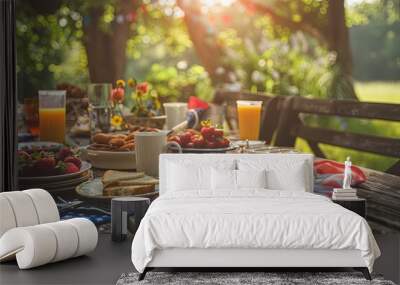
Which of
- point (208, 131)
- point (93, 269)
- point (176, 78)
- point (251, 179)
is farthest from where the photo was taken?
point (176, 78)

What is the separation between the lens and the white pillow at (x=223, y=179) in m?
5.40

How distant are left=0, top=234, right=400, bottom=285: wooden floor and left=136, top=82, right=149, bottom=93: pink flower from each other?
147 centimetres

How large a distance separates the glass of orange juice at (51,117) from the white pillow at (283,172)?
167cm

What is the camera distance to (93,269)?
15.9 feet

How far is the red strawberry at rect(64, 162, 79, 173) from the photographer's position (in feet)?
20.5

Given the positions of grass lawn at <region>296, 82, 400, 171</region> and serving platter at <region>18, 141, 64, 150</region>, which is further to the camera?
serving platter at <region>18, 141, 64, 150</region>

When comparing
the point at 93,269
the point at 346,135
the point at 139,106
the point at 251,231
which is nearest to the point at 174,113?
the point at 139,106

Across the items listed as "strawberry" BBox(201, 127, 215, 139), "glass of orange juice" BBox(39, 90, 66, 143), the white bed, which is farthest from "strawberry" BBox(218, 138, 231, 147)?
"glass of orange juice" BBox(39, 90, 66, 143)

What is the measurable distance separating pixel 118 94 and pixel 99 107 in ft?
0.74

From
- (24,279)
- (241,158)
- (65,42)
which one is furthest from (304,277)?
(65,42)

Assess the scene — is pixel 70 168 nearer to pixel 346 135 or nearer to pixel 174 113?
pixel 174 113

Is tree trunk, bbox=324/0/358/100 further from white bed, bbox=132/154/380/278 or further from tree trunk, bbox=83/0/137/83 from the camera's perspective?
white bed, bbox=132/154/380/278

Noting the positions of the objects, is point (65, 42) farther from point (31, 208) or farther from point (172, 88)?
point (31, 208)

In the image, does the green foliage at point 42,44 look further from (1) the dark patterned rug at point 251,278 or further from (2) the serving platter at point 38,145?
(1) the dark patterned rug at point 251,278
